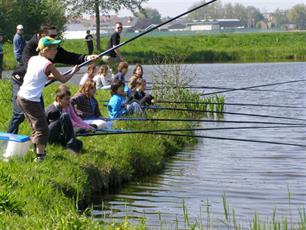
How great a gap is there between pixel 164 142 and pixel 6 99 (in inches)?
136

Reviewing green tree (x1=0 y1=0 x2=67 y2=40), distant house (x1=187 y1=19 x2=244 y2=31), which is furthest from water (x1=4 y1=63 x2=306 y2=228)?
distant house (x1=187 y1=19 x2=244 y2=31)

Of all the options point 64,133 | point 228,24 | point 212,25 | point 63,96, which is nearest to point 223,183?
point 64,133

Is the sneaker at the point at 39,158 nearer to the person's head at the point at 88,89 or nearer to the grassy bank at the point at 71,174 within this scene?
the grassy bank at the point at 71,174

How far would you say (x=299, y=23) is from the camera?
16038 cm

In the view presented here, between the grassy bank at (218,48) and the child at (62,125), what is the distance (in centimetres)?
3152

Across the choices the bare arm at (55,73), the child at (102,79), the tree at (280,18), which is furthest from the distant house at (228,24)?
the bare arm at (55,73)

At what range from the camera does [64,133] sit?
37.7 ft

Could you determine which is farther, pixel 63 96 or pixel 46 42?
pixel 63 96

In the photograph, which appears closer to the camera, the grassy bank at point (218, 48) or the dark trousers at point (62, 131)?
the dark trousers at point (62, 131)

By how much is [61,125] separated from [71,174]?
1.16 meters

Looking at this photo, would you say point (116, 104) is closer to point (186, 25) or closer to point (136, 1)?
point (136, 1)

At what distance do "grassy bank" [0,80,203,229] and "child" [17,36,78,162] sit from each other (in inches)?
15.3

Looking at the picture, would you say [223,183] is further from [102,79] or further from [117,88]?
[102,79]

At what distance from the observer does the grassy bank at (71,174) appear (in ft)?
26.2
